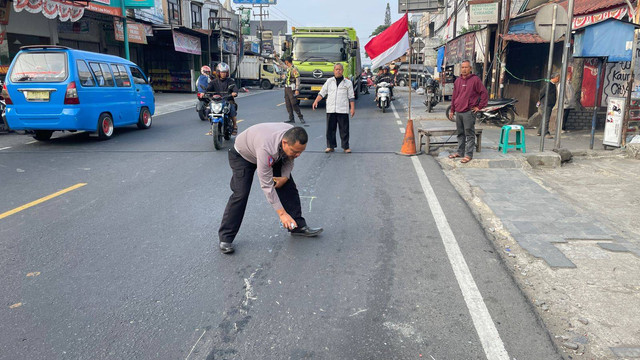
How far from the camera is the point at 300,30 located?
20359 millimetres

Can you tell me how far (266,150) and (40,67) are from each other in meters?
8.27

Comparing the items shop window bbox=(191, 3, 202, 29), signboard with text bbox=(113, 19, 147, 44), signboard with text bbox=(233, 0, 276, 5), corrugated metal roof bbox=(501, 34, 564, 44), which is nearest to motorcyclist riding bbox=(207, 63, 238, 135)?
corrugated metal roof bbox=(501, 34, 564, 44)

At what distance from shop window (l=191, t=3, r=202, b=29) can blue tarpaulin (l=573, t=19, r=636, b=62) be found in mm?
32962

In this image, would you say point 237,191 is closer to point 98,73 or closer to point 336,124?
point 336,124

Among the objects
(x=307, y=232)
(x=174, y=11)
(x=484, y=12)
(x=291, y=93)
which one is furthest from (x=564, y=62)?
(x=174, y=11)

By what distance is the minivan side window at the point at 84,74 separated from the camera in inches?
397

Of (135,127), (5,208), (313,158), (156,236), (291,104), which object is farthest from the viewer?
(291,104)

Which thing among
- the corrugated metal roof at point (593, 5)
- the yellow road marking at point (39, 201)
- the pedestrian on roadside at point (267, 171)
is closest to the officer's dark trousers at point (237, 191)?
the pedestrian on roadside at point (267, 171)

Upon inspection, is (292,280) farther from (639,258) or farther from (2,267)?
(639,258)

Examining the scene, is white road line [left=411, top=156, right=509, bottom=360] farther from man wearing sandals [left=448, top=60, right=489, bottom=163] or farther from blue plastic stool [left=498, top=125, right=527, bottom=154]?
blue plastic stool [left=498, top=125, right=527, bottom=154]

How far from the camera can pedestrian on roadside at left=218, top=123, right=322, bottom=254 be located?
13.0 ft

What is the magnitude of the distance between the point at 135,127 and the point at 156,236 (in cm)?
950

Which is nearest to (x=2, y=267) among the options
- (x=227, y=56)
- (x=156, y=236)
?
(x=156, y=236)

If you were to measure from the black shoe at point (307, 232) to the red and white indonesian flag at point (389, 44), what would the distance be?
7355 millimetres
